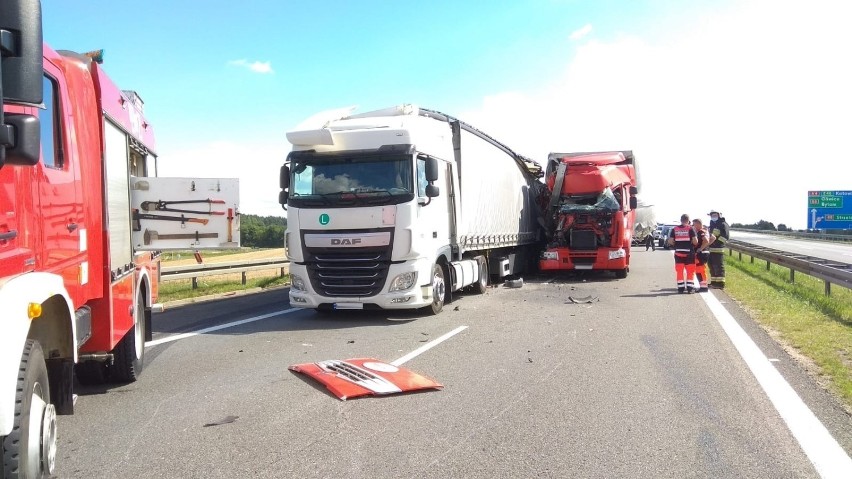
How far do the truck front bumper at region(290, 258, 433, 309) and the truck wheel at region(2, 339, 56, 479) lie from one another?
702 cm

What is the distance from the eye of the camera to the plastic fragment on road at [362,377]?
20.6 ft

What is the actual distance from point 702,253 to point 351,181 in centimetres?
858

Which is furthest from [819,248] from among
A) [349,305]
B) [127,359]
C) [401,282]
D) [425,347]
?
[127,359]

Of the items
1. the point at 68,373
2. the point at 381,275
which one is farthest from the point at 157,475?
the point at 381,275

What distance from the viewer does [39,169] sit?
4.11 meters

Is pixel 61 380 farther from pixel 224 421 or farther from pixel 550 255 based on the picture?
pixel 550 255

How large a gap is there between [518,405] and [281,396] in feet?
6.84

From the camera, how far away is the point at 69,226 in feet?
15.2

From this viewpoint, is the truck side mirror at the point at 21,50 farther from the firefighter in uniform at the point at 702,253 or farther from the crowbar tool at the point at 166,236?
the firefighter in uniform at the point at 702,253

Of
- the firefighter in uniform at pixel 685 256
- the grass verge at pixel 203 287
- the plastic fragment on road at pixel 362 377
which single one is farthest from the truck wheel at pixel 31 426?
the firefighter in uniform at pixel 685 256

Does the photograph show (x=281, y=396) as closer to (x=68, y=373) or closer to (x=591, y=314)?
(x=68, y=373)

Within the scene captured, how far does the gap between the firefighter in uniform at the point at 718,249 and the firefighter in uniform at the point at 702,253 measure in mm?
325

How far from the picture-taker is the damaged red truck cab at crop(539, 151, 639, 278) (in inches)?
724

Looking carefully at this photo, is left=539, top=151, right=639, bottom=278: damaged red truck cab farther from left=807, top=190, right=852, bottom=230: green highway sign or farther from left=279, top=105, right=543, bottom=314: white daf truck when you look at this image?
left=807, top=190, right=852, bottom=230: green highway sign
